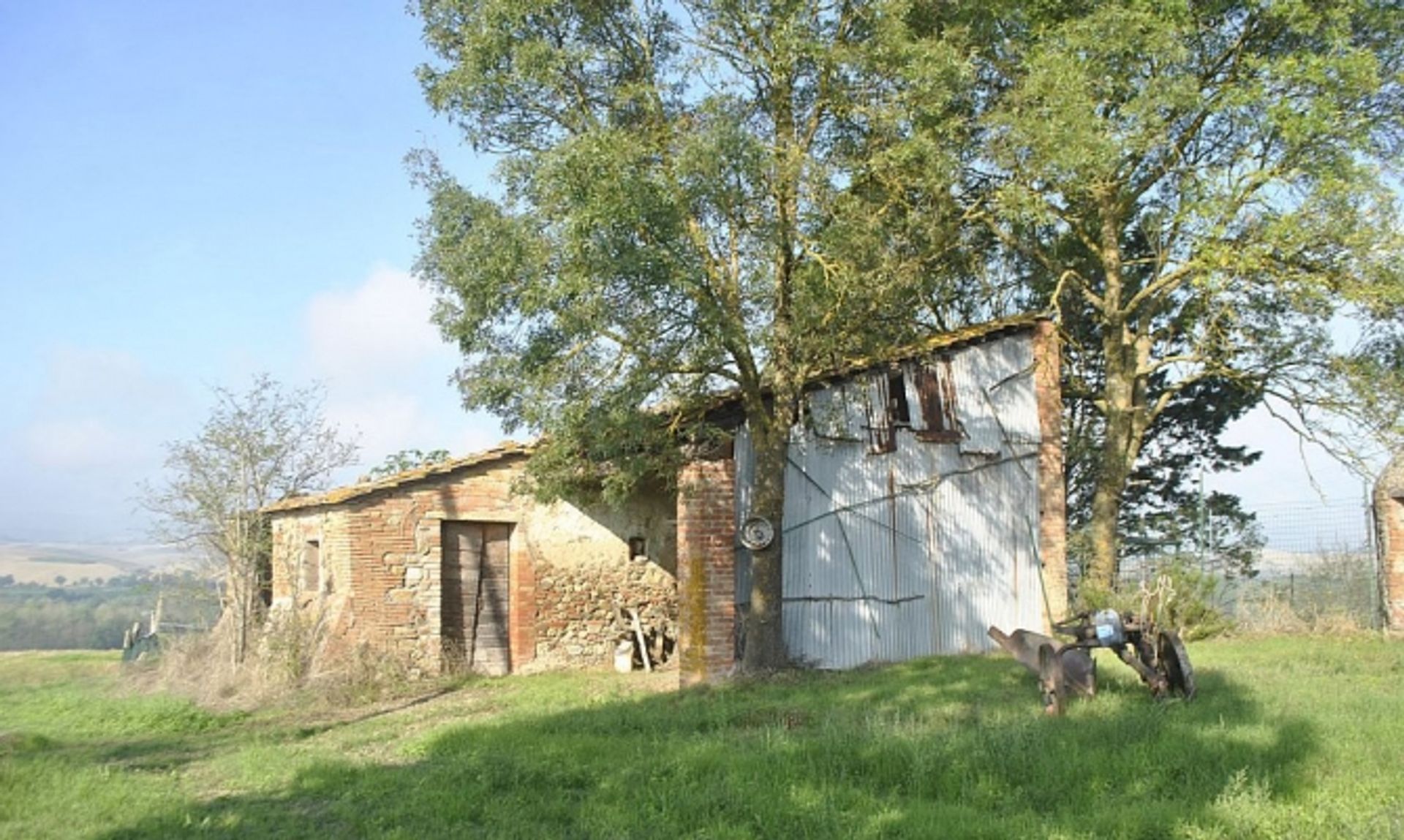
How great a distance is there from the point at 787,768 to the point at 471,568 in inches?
353

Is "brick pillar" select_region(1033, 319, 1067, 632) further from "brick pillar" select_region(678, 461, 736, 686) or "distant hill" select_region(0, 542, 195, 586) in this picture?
"distant hill" select_region(0, 542, 195, 586)

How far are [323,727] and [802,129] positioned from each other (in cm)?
888

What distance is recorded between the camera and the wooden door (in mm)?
15641

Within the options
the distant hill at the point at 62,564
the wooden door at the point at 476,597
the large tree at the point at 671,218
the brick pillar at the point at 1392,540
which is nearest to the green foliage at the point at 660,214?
the large tree at the point at 671,218

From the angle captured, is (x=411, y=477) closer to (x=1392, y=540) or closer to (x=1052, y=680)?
(x=1052, y=680)

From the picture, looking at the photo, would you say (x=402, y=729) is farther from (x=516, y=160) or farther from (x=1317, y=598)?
(x=1317, y=598)

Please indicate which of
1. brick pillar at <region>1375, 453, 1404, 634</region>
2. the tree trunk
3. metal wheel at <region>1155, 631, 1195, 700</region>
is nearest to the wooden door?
the tree trunk

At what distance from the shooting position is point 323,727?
38.8ft

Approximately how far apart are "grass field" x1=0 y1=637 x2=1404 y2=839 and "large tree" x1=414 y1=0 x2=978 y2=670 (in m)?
3.51

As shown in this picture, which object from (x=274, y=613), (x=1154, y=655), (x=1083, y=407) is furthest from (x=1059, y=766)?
(x=1083, y=407)

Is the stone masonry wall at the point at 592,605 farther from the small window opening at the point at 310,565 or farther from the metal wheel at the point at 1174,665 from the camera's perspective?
the metal wheel at the point at 1174,665

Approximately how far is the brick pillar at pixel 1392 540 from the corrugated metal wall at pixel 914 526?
185 inches

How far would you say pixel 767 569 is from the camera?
13.8m

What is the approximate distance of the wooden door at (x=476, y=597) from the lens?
51.3 feet
